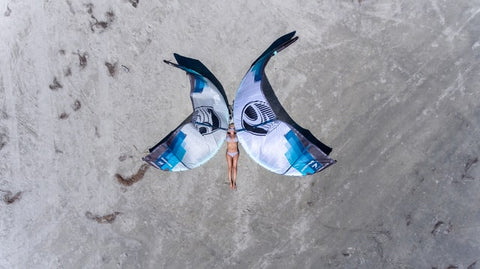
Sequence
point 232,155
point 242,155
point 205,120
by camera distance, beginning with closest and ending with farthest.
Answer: point 205,120
point 232,155
point 242,155

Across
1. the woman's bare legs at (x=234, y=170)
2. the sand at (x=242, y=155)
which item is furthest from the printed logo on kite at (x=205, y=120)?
the woman's bare legs at (x=234, y=170)

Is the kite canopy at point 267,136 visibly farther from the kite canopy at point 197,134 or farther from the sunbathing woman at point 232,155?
the kite canopy at point 197,134

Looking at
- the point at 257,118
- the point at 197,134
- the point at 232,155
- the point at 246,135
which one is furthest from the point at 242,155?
the point at 197,134

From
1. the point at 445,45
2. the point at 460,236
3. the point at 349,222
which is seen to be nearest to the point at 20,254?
the point at 349,222

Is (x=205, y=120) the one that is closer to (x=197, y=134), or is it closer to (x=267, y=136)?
(x=197, y=134)

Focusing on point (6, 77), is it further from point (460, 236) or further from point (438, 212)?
point (460, 236)

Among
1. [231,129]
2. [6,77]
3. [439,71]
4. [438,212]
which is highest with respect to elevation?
[6,77]
